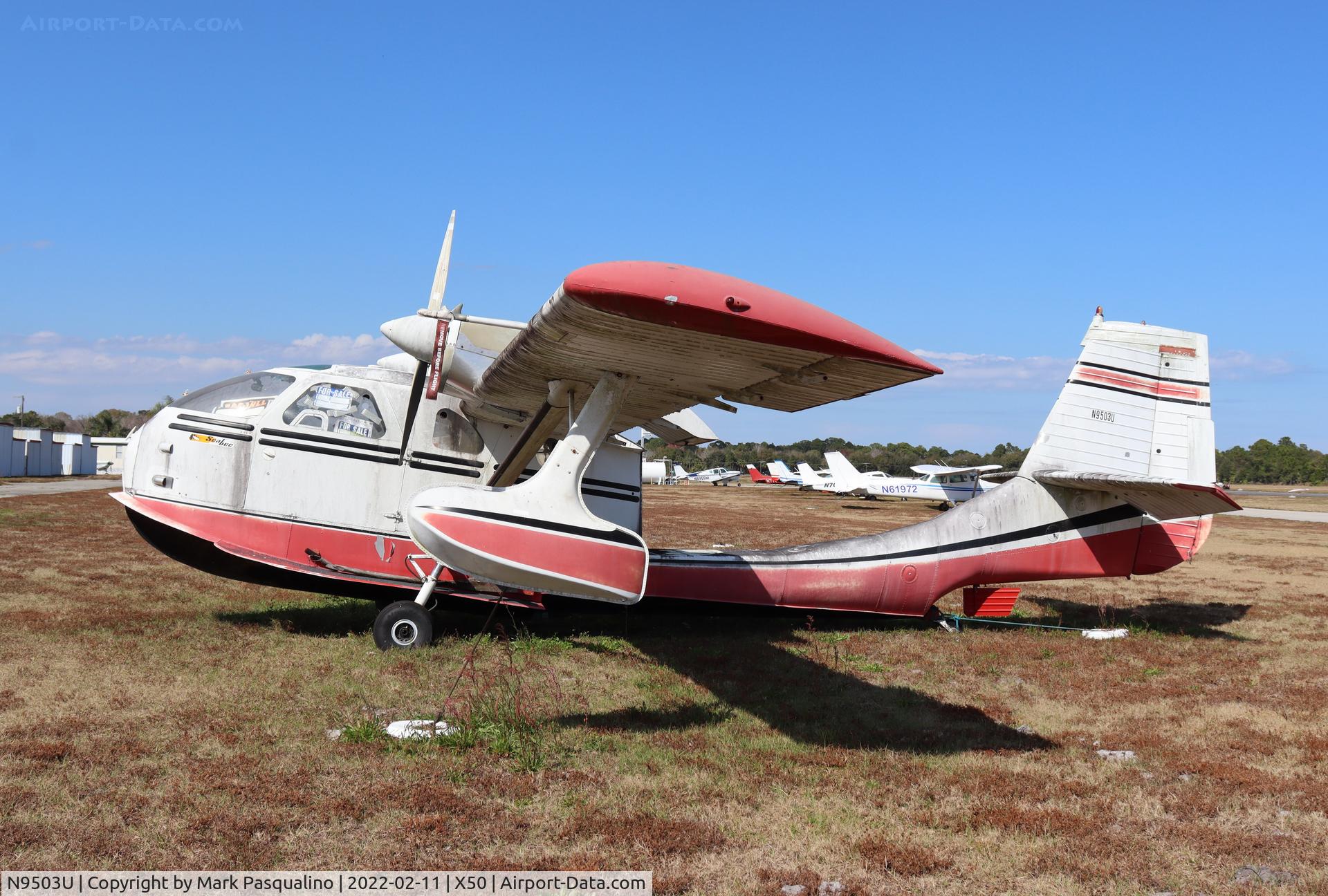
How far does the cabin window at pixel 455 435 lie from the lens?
9.22 m

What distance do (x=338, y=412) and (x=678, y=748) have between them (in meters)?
5.11

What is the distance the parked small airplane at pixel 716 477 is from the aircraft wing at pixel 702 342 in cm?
7445

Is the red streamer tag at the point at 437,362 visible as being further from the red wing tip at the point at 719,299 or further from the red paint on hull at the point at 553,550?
Result: the red wing tip at the point at 719,299

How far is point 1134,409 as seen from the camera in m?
10.3

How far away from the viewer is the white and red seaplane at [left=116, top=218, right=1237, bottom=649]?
5500mm

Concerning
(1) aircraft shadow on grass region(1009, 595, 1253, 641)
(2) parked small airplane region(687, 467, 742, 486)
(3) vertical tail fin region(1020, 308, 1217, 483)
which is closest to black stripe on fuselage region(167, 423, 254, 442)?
(3) vertical tail fin region(1020, 308, 1217, 483)

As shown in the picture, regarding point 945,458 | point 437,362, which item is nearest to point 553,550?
point 437,362

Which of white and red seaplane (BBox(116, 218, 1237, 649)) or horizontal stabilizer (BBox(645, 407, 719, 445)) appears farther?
horizontal stabilizer (BBox(645, 407, 719, 445))

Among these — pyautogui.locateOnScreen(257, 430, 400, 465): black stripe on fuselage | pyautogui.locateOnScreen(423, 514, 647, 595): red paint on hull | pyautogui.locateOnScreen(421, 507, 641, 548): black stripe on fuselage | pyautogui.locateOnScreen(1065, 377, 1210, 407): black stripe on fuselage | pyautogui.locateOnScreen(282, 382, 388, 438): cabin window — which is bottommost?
pyautogui.locateOnScreen(423, 514, 647, 595): red paint on hull

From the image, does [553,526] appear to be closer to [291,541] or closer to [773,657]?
[773,657]

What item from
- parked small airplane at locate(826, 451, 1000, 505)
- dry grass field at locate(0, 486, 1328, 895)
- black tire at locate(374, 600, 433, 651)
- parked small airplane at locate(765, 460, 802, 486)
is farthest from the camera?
parked small airplane at locate(765, 460, 802, 486)

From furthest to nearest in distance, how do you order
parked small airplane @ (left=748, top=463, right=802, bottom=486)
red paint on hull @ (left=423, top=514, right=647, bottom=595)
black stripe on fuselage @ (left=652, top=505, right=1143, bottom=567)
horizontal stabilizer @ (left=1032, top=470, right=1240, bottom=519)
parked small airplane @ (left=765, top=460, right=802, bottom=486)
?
parked small airplane @ (left=748, top=463, right=802, bottom=486) < parked small airplane @ (left=765, top=460, right=802, bottom=486) < black stripe on fuselage @ (left=652, top=505, right=1143, bottom=567) < horizontal stabilizer @ (left=1032, top=470, right=1240, bottom=519) < red paint on hull @ (left=423, top=514, right=647, bottom=595)

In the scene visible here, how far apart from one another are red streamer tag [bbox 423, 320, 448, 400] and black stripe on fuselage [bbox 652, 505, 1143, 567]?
120 inches

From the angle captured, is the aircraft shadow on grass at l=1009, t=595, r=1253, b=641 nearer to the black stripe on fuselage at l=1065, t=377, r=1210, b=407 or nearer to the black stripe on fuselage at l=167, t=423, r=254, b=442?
the black stripe on fuselage at l=1065, t=377, r=1210, b=407
